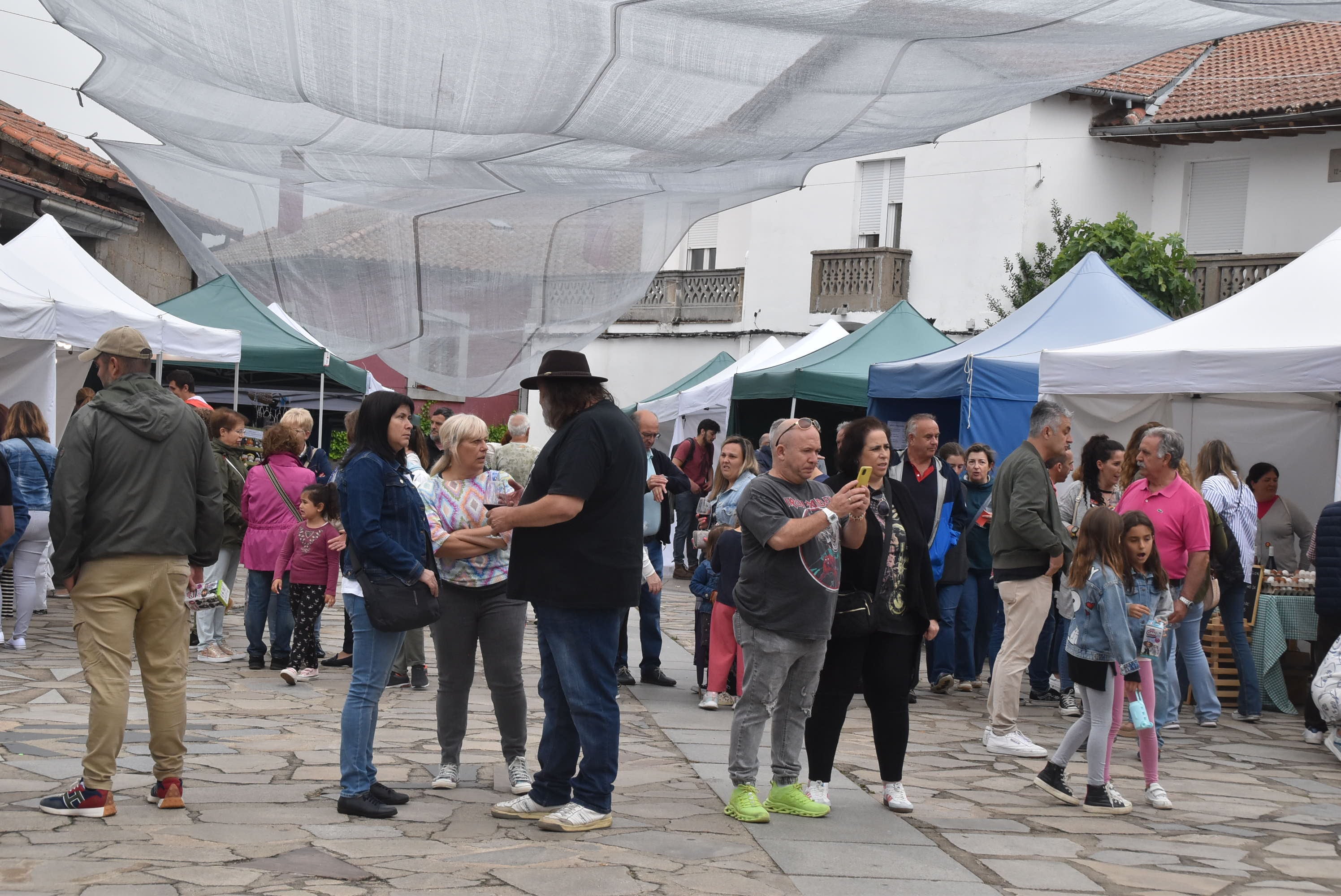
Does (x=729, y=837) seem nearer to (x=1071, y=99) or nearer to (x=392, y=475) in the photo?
(x=392, y=475)

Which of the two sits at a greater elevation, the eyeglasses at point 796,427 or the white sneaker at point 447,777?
the eyeglasses at point 796,427

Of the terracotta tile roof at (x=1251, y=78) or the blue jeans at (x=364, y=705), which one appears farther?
the terracotta tile roof at (x=1251, y=78)

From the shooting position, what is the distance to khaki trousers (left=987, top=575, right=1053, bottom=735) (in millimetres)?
7434

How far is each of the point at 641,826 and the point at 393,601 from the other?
1337mm

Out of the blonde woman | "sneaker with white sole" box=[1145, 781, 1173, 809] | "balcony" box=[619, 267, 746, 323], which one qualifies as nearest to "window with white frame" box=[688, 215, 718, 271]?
"balcony" box=[619, 267, 746, 323]

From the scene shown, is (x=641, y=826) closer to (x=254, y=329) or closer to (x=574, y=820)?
(x=574, y=820)

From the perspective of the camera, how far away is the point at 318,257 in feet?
13.8

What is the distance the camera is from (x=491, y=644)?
588 cm

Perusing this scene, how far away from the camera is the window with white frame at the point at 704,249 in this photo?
32938 mm

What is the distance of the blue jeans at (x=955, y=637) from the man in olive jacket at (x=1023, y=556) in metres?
1.92

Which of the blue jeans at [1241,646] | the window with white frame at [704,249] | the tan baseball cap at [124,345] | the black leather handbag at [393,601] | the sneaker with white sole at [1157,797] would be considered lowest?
the sneaker with white sole at [1157,797]

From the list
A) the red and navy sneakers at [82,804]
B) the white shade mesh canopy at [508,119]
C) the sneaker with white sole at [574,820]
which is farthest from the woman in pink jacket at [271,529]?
the white shade mesh canopy at [508,119]

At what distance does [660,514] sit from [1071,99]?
18840mm

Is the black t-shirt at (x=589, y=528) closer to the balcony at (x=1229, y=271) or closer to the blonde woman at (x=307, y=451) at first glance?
the blonde woman at (x=307, y=451)
